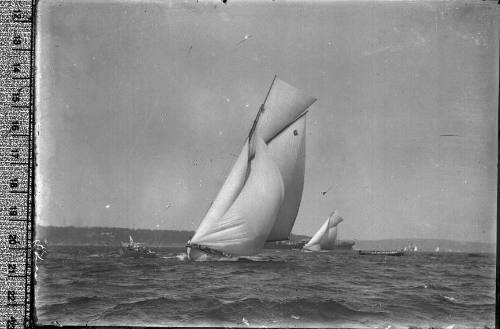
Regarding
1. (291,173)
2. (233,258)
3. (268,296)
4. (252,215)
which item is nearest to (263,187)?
(252,215)

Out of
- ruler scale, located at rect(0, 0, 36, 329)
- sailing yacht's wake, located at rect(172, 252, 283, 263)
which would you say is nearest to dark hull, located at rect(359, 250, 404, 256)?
sailing yacht's wake, located at rect(172, 252, 283, 263)

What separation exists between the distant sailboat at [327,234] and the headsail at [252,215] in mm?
598

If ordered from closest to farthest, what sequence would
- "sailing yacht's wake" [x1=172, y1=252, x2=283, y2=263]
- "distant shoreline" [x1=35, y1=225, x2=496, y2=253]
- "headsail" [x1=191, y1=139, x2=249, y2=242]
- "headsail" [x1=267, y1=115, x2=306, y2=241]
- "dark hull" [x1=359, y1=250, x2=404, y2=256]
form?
"distant shoreline" [x1=35, y1=225, x2=496, y2=253] → "dark hull" [x1=359, y1=250, x2=404, y2=256] → "headsail" [x1=191, y1=139, x2=249, y2=242] → "headsail" [x1=267, y1=115, x2=306, y2=241] → "sailing yacht's wake" [x1=172, y1=252, x2=283, y2=263]

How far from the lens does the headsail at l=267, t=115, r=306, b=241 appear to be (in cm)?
598

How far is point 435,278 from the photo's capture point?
5.63m

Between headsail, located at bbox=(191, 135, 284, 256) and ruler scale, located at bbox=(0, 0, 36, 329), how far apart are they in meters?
2.03

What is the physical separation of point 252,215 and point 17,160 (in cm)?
290

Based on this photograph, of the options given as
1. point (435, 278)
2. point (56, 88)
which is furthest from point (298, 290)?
point (56, 88)

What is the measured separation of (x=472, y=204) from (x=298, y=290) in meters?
2.12

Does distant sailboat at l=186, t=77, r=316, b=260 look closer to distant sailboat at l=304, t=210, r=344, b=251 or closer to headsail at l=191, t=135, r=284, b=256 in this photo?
headsail at l=191, t=135, r=284, b=256

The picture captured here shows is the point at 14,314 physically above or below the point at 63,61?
below

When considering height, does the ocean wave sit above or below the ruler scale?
below

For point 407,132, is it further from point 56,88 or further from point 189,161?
point 56,88

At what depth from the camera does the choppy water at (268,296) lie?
17.6 ft
